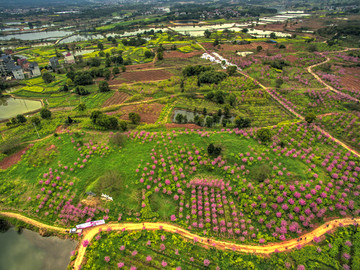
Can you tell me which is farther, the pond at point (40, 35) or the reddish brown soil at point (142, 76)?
the pond at point (40, 35)

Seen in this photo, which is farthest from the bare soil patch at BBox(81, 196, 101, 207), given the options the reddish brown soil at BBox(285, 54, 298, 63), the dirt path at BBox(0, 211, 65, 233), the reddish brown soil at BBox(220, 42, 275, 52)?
the reddish brown soil at BBox(220, 42, 275, 52)

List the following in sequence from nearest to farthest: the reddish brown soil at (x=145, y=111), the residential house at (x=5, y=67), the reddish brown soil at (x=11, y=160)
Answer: the reddish brown soil at (x=11, y=160) < the reddish brown soil at (x=145, y=111) < the residential house at (x=5, y=67)

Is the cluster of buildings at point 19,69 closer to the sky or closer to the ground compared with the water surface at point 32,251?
closer to the sky

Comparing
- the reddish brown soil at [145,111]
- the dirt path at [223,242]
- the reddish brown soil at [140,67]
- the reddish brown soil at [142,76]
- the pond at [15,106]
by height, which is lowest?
the dirt path at [223,242]

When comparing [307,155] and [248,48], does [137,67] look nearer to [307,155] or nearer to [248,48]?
[248,48]

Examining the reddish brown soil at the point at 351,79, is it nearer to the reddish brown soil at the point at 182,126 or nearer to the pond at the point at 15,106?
the reddish brown soil at the point at 182,126

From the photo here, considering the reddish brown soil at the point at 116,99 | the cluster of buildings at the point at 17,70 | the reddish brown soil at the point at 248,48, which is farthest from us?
the reddish brown soil at the point at 248,48

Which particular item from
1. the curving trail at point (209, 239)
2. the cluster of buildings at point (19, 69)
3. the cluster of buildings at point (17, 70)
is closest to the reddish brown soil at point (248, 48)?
the cluster of buildings at point (19, 69)
